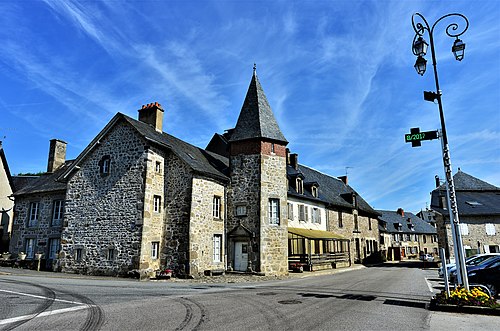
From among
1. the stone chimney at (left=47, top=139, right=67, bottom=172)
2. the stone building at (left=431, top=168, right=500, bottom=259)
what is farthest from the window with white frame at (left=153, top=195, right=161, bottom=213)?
the stone building at (left=431, top=168, right=500, bottom=259)

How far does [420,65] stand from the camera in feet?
32.6

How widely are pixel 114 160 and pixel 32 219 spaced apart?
850 centimetres

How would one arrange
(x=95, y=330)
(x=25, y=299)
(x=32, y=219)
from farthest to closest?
1. (x=32, y=219)
2. (x=25, y=299)
3. (x=95, y=330)

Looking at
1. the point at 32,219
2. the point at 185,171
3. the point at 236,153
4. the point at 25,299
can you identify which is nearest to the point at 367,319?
the point at 25,299

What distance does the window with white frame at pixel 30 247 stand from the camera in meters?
22.9

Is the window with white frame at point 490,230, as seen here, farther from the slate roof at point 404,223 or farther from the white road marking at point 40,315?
the white road marking at point 40,315

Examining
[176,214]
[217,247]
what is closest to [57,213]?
[176,214]

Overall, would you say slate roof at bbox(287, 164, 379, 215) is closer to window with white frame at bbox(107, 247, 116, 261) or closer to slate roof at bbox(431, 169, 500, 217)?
slate roof at bbox(431, 169, 500, 217)

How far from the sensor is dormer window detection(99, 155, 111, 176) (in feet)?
66.6

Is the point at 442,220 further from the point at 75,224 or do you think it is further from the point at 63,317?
the point at 63,317

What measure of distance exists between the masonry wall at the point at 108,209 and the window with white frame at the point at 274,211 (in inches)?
282

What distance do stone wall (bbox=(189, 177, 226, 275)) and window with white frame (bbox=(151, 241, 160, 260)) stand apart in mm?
2112

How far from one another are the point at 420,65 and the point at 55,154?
1027 inches

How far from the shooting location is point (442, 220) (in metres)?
31.5
